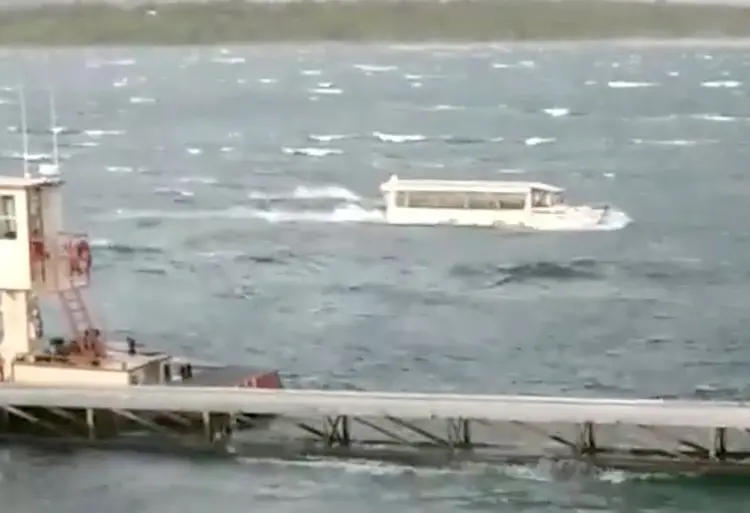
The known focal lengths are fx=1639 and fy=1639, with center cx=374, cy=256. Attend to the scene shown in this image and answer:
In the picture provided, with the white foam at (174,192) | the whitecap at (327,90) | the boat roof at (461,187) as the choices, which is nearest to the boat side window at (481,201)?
the boat roof at (461,187)

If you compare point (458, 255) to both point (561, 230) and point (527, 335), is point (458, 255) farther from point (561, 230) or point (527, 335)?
point (527, 335)

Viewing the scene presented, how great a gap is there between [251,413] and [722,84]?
10528 cm

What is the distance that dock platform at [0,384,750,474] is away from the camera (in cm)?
2117

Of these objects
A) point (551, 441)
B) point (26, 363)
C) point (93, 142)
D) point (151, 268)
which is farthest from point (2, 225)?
point (93, 142)

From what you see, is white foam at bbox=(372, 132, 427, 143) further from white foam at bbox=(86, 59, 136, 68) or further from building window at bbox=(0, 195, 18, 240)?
white foam at bbox=(86, 59, 136, 68)

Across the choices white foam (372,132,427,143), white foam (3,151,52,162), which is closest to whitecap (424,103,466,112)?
white foam (372,132,427,143)

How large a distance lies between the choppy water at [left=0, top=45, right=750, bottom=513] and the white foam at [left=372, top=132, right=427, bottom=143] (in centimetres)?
39

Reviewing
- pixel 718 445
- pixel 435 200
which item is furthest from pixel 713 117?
pixel 718 445

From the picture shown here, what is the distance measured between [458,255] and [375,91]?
75579mm

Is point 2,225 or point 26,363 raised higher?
point 2,225

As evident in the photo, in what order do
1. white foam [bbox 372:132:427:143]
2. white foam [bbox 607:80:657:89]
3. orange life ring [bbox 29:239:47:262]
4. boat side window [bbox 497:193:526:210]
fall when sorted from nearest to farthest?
orange life ring [bbox 29:239:47:262] < boat side window [bbox 497:193:526:210] < white foam [bbox 372:132:427:143] < white foam [bbox 607:80:657:89]

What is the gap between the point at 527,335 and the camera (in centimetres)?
3616

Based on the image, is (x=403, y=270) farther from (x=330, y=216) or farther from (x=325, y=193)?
(x=325, y=193)

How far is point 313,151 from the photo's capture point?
82125 mm
